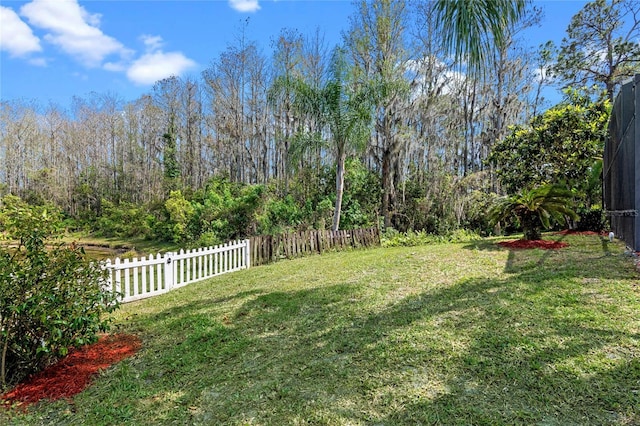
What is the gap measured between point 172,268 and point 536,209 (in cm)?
714

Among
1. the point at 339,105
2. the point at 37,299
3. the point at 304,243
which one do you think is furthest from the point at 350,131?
the point at 37,299

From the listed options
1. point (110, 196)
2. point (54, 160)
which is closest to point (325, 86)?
point (110, 196)

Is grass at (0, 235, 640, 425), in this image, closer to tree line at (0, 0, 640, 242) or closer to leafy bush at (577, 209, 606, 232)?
tree line at (0, 0, 640, 242)

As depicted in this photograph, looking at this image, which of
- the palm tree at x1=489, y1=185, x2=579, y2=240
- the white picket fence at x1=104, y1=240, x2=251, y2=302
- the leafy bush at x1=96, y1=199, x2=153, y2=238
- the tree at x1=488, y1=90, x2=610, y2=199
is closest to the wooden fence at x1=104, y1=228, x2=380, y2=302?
the white picket fence at x1=104, y1=240, x2=251, y2=302

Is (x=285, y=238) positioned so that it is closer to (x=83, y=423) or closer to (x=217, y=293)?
(x=217, y=293)

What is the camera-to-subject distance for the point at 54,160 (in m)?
29.4

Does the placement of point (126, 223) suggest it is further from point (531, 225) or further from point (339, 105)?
point (531, 225)

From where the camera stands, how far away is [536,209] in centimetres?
691

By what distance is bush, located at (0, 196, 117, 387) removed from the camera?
8.75 feet

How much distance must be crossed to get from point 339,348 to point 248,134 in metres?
19.7

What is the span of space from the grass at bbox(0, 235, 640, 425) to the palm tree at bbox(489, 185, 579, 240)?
231cm

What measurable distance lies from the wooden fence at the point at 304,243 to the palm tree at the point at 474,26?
6654mm

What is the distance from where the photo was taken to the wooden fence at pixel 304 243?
813 centimetres

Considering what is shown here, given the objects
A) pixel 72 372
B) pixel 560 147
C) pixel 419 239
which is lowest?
pixel 72 372
